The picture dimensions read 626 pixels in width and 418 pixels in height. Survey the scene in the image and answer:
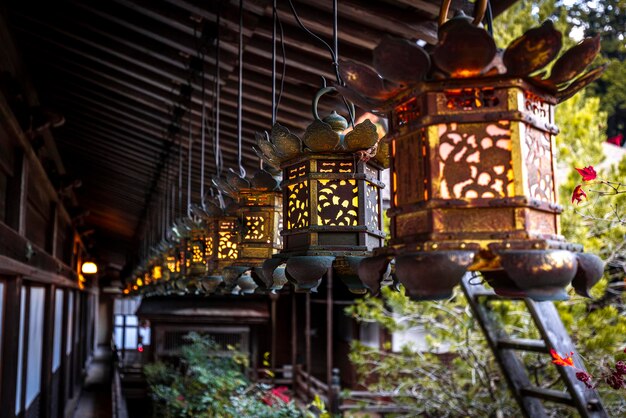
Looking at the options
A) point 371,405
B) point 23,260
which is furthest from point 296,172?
point 371,405

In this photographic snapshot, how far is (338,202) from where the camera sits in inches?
80.7

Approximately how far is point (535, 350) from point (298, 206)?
12.0ft

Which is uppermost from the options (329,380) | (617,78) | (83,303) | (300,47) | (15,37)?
(617,78)

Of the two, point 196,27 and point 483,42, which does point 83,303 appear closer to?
point 196,27

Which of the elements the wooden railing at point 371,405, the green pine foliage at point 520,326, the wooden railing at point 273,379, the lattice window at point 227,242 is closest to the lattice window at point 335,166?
the lattice window at point 227,242

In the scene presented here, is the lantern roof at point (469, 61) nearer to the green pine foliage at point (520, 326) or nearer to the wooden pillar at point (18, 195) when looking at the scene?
the green pine foliage at point (520, 326)

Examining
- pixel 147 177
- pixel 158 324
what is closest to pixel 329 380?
pixel 147 177

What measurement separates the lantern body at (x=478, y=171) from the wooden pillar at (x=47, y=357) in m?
7.96

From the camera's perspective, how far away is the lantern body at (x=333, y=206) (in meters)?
2.00

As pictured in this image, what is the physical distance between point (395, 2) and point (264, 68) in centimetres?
134

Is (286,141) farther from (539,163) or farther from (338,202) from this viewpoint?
(539,163)

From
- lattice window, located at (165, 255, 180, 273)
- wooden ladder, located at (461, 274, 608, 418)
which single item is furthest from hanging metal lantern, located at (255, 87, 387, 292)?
lattice window, located at (165, 255, 180, 273)

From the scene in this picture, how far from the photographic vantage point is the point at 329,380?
973 cm

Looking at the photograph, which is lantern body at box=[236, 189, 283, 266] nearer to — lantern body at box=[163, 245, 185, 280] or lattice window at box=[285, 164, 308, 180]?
lattice window at box=[285, 164, 308, 180]
